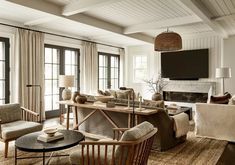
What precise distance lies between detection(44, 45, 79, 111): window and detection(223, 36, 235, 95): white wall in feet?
17.9

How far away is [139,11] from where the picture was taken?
5.25 meters

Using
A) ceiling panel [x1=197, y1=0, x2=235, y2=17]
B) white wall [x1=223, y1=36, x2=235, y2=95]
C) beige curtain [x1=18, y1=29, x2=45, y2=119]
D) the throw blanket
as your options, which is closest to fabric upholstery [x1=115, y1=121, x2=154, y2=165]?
the throw blanket

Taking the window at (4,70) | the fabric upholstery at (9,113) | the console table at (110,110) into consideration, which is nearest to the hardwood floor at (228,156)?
the console table at (110,110)

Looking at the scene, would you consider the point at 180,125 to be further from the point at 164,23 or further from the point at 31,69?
the point at 31,69

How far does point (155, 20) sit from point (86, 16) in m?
1.94

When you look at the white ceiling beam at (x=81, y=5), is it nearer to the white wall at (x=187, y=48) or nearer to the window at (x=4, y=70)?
the window at (x=4, y=70)

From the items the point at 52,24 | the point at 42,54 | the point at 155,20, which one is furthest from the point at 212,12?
the point at 42,54

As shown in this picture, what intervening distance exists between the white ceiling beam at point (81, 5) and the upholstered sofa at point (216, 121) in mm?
2991

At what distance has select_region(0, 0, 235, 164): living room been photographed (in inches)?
149

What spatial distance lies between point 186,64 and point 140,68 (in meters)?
2.29

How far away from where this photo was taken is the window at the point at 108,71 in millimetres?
9039

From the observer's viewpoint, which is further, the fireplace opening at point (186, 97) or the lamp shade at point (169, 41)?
the fireplace opening at point (186, 97)

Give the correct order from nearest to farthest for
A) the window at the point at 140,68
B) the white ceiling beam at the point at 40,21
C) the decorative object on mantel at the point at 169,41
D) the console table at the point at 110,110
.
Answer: the console table at the point at 110,110, the decorative object on mantel at the point at 169,41, the white ceiling beam at the point at 40,21, the window at the point at 140,68

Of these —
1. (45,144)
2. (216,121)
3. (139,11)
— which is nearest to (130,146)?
(45,144)
